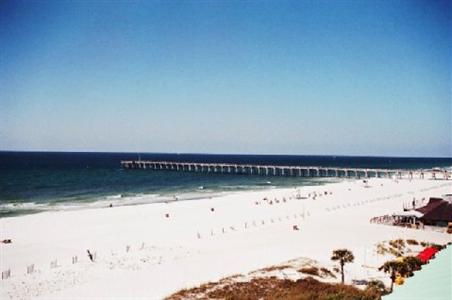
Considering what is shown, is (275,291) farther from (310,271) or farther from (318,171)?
(318,171)


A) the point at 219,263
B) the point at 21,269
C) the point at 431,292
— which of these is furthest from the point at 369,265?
the point at 21,269

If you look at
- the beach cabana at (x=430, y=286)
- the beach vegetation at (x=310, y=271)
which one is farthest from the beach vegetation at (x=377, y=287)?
the beach cabana at (x=430, y=286)

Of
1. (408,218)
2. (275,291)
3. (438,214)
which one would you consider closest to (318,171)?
(408,218)

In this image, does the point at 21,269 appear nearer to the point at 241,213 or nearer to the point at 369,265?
the point at 369,265

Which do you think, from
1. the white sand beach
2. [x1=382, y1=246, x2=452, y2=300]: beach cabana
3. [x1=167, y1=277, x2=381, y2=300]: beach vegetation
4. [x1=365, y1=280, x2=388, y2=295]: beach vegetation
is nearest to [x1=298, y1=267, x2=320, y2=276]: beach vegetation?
[x1=167, y1=277, x2=381, y2=300]: beach vegetation

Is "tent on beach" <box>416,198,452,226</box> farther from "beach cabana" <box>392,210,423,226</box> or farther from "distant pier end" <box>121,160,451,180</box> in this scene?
"distant pier end" <box>121,160,451,180</box>

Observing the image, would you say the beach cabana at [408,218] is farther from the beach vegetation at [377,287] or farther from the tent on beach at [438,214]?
the beach vegetation at [377,287]
